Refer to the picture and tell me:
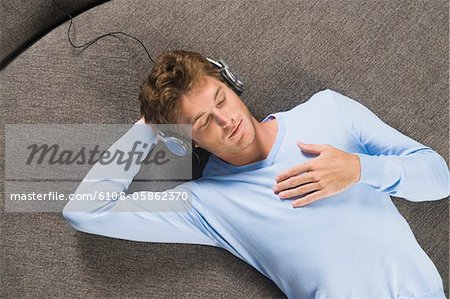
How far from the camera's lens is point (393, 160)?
1.22m

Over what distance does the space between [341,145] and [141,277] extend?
528 mm

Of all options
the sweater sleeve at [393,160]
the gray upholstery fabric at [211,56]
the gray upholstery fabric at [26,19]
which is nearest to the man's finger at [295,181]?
the sweater sleeve at [393,160]

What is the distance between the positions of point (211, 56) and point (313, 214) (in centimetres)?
46

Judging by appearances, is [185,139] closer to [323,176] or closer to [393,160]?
[323,176]

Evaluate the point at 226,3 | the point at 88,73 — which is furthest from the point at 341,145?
the point at 88,73

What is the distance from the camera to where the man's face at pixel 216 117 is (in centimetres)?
116

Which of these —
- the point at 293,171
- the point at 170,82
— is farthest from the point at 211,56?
the point at 293,171

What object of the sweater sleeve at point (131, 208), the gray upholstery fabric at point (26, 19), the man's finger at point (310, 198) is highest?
the man's finger at point (310, 198)

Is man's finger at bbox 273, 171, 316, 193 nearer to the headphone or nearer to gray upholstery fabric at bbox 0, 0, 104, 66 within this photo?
the headphone

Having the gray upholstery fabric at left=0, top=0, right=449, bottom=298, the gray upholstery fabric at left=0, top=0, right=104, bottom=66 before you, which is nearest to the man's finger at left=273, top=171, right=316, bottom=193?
the gray upholstery fabric at left=0, top=0, right=449, bottom=298

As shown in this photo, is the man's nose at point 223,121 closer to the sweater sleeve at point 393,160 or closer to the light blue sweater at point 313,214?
the light blue sweater at point 313,214

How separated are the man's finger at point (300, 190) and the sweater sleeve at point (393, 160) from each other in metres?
0.10

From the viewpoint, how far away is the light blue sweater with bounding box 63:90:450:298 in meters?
1.21

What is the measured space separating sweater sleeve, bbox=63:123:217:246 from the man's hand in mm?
222
